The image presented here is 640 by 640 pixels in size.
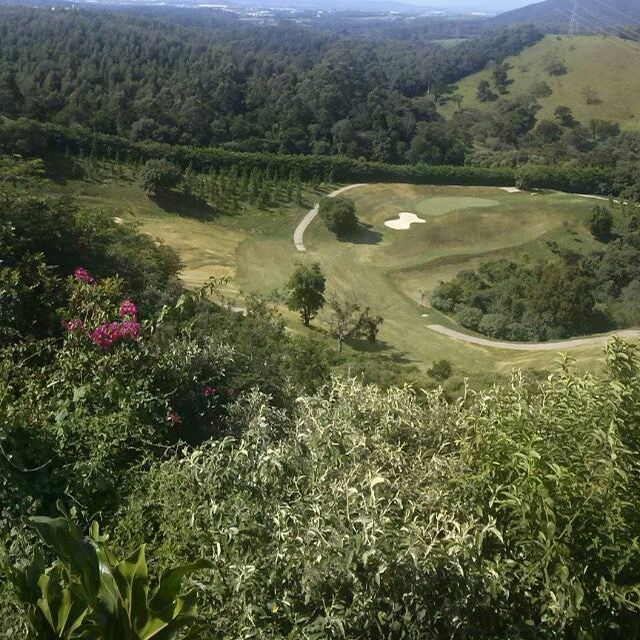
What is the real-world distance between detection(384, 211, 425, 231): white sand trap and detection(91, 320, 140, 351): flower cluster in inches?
1546

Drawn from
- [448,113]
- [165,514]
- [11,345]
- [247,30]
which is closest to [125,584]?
[165,514]

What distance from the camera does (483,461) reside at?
3807 millimetres

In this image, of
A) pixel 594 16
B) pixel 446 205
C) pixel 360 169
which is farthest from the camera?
pixel 594 16

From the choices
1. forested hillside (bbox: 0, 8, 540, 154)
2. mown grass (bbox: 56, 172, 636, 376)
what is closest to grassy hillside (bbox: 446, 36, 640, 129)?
forested hillside (bbox: 0, 8, 540, 154)

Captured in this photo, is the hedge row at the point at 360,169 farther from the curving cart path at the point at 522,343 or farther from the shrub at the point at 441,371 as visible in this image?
the shrub at the point at 441,371

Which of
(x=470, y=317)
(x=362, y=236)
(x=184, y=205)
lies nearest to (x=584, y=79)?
(x=362, y=236)

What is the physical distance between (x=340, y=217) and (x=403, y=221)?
5815mm

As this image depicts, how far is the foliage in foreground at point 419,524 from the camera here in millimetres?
3080

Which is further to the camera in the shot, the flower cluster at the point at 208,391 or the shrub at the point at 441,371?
the shrub at the point at 441,371

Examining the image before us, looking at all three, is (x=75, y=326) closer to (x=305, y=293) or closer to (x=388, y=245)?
(x=305, y=293)

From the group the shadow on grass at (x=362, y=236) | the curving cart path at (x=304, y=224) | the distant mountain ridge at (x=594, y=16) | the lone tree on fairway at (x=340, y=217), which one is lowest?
the shadow on grass at (x=362, y=236)

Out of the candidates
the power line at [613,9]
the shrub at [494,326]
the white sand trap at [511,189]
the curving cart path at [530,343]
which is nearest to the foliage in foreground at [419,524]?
the curving cart path at [530,343]

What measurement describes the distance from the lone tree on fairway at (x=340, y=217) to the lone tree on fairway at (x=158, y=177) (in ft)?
33.4

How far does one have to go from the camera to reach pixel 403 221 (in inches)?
1795
